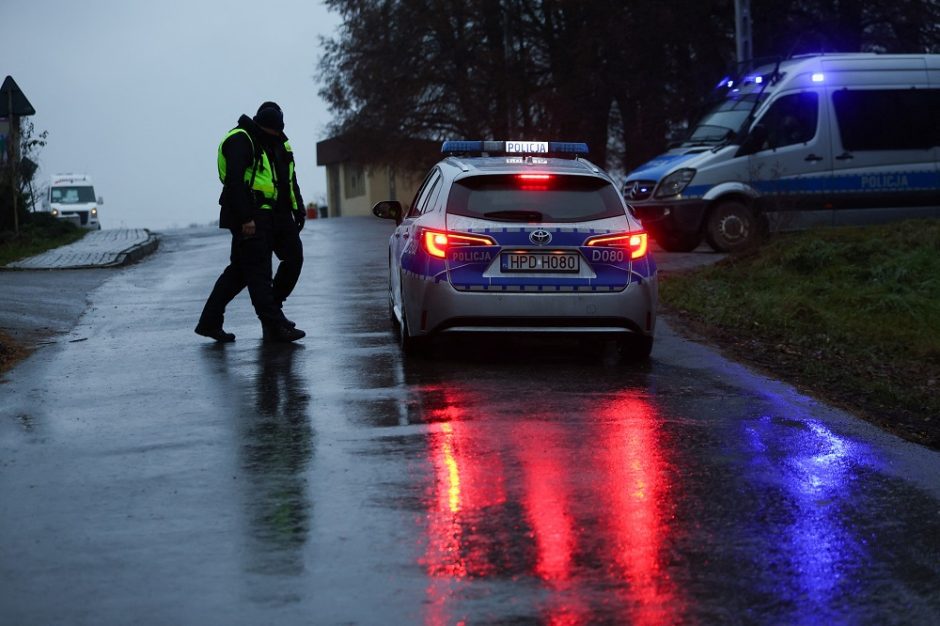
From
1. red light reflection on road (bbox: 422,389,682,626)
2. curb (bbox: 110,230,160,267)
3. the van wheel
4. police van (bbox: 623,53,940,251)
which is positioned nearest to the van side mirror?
police van (bbox: 623,53,940,251)

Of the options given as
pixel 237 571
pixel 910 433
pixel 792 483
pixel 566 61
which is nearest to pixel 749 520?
pixel 792 483

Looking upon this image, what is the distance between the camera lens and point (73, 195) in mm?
56938

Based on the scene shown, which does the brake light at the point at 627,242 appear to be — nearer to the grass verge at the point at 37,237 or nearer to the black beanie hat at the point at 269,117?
the black beanie hat at the point at 269,117

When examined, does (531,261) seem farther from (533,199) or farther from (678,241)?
(678,241)

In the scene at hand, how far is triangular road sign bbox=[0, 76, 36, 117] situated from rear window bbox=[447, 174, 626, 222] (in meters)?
16.0

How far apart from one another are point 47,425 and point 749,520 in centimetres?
419

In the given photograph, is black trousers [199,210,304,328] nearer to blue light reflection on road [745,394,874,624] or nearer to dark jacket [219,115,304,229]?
dark jacket [219,115,304,229]

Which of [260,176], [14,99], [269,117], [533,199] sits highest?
[14,99]

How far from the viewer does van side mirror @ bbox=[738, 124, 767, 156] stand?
21.4 meters

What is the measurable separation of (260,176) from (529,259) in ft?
8.70

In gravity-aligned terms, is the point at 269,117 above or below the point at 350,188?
above

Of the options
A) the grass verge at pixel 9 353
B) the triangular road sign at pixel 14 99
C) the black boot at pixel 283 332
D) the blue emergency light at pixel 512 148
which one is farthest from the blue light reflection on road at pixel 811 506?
the triangular road sign at pixel 14 99

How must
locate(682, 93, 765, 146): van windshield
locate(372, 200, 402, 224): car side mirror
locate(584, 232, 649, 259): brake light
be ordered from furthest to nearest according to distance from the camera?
1. locate(682, 93, 765, 146): van windshield
2. locate(372, 200, 402, 224): car side mirror
3. locate(584, 232, 649, 259): brake light

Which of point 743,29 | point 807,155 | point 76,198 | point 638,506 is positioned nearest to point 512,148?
point 638,506
